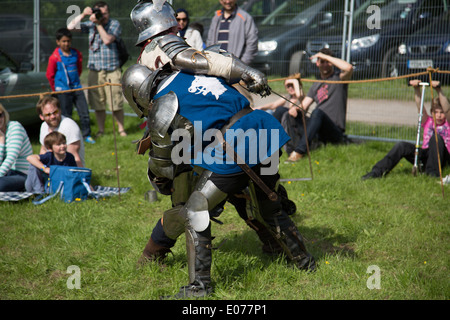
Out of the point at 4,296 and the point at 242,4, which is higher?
the point at 242,4

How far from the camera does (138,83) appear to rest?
335 centimetres

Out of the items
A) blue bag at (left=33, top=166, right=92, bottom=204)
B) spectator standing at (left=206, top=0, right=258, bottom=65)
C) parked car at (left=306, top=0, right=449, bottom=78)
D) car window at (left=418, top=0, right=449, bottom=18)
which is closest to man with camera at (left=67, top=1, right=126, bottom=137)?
spectator standing at (left=206, top=0, right=258, bottom=65)

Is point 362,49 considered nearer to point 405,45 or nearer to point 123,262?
point 405,45

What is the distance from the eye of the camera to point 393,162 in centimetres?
610

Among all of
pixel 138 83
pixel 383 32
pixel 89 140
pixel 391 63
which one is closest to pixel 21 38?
pixel 89 140

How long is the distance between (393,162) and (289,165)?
128 cm

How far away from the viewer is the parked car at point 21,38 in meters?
9.98

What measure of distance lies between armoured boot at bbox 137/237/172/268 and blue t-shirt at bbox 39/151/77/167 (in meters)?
2.16

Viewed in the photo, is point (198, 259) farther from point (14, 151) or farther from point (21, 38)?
point (21, 38)

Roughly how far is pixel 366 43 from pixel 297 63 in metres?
1.09

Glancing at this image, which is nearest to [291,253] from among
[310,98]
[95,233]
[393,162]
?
[95,233]

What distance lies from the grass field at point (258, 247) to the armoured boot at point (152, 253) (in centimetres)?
6
